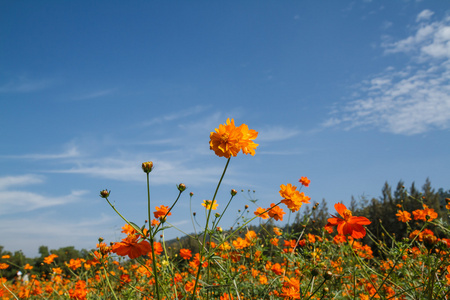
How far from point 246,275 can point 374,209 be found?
51.4ft

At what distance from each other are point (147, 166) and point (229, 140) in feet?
1.29

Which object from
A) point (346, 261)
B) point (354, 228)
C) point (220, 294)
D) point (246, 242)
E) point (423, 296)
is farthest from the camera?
point (346, 261)

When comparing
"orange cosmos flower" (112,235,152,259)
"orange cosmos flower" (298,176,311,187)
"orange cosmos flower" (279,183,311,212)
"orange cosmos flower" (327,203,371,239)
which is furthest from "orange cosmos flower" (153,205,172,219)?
"orange cosmos flower" (298,176,311,187)

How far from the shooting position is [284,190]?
1972 millimetres

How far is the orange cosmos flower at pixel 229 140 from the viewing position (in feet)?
4.40

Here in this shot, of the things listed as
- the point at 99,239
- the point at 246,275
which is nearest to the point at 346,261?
the point at 246,275

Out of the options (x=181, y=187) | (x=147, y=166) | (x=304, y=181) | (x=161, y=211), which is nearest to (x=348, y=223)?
(x=181, y=187)

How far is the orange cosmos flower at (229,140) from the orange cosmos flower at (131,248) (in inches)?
20.8

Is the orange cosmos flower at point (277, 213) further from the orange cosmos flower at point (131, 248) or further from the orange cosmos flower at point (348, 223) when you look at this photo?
the orange cosmos flower at point (131, 248)

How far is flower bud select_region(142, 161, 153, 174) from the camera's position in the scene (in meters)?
1.18

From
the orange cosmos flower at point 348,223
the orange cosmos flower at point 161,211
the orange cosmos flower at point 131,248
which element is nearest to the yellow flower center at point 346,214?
the orange cosmos flower at point 348,223

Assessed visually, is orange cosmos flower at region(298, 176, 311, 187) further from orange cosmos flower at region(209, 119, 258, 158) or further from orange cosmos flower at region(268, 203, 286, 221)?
orange cosmos flower at region(209, 119, 258, 158)

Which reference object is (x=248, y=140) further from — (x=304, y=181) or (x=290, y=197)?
(x=304, y=181)

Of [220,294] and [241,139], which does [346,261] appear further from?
[241,139]
